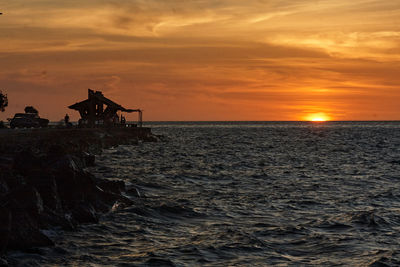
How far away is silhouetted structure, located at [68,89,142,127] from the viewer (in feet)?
222

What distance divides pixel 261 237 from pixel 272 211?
4362mm

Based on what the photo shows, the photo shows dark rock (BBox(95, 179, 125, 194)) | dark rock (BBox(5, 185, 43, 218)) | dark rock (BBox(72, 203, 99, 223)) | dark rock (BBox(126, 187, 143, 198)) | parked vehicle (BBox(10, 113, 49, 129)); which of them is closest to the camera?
dark rock (BBox(5, 185, 43, 218))

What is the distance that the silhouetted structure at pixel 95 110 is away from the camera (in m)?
67.7

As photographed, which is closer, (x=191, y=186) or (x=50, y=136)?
(x=191, y=186)

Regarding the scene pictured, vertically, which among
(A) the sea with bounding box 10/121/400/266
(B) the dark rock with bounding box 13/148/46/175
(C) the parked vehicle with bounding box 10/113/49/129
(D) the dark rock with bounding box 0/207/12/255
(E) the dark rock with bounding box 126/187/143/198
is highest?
(C) the parked vehicle with bounding box 10/113/49/129

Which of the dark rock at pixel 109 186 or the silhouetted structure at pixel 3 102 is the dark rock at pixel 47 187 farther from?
the silhouetted structure at pixel 3 102

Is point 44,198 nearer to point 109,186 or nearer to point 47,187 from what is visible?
point 47,187

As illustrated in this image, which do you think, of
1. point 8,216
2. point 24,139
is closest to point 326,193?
point 8,216

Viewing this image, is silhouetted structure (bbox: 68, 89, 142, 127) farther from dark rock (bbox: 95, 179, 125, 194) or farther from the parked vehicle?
dark rock (bbox: 95, 179, 125, 194)

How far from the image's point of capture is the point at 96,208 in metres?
18.7

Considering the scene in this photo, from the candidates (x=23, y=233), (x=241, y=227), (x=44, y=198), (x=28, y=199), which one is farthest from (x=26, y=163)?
(x=241, y=227)

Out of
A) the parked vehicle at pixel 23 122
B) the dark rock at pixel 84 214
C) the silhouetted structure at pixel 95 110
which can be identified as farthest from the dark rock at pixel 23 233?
the silhouetted structure at pixel 95 110

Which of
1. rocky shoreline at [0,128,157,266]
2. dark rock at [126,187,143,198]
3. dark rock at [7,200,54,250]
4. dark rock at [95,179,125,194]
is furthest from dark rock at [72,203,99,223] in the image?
dark rock at [126,187,143,198]

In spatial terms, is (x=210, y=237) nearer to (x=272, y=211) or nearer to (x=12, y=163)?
(x=272, y=211)
